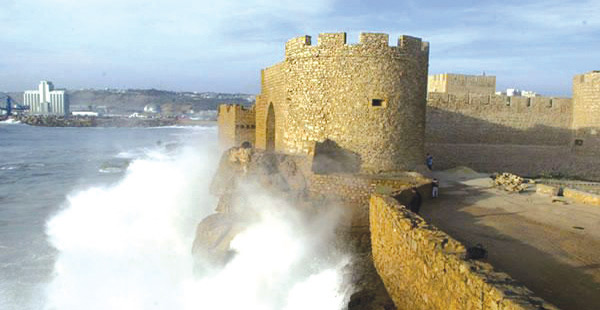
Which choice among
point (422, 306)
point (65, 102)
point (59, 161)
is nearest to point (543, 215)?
point (422, 306)

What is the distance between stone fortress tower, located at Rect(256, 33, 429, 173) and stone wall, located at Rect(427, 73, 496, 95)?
990 cm

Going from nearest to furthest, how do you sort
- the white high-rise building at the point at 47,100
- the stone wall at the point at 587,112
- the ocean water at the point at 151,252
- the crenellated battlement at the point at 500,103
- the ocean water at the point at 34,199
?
1. the ocean water at the point at 151,252
2. the ocean water at the point at 34,199
3. the stone wall at the point at 587,112
4. the crenellated battlement at the point at 500,103
5. the white high-rise building at the point at 47,100

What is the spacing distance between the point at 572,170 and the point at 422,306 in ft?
54.3

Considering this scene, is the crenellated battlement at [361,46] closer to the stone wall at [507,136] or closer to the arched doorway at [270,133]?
the arched doorway at [270,133]

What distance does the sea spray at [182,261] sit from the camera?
29.5ft

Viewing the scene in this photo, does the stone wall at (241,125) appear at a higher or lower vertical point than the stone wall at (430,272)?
higher

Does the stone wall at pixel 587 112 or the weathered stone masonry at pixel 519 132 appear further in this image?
the weathered stone masonry at pixel 519 132

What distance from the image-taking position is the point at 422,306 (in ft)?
17.7

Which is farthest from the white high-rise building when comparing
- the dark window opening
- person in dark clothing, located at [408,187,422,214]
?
person in dark clothing, located at [408,187,422,214]

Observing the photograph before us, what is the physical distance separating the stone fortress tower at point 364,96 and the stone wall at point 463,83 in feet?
32.5

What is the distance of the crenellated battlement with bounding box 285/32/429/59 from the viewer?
11.1 metres

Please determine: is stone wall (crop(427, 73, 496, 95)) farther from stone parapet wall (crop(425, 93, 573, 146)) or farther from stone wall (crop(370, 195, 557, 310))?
stone wall (crop(370, 195, 557, 310))

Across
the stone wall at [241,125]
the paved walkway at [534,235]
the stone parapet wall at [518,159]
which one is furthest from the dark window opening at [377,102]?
the stone wall at [241,125]

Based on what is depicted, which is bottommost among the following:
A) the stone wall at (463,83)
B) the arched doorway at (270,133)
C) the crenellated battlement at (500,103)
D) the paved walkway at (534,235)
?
the paved walkway at (534,235)
